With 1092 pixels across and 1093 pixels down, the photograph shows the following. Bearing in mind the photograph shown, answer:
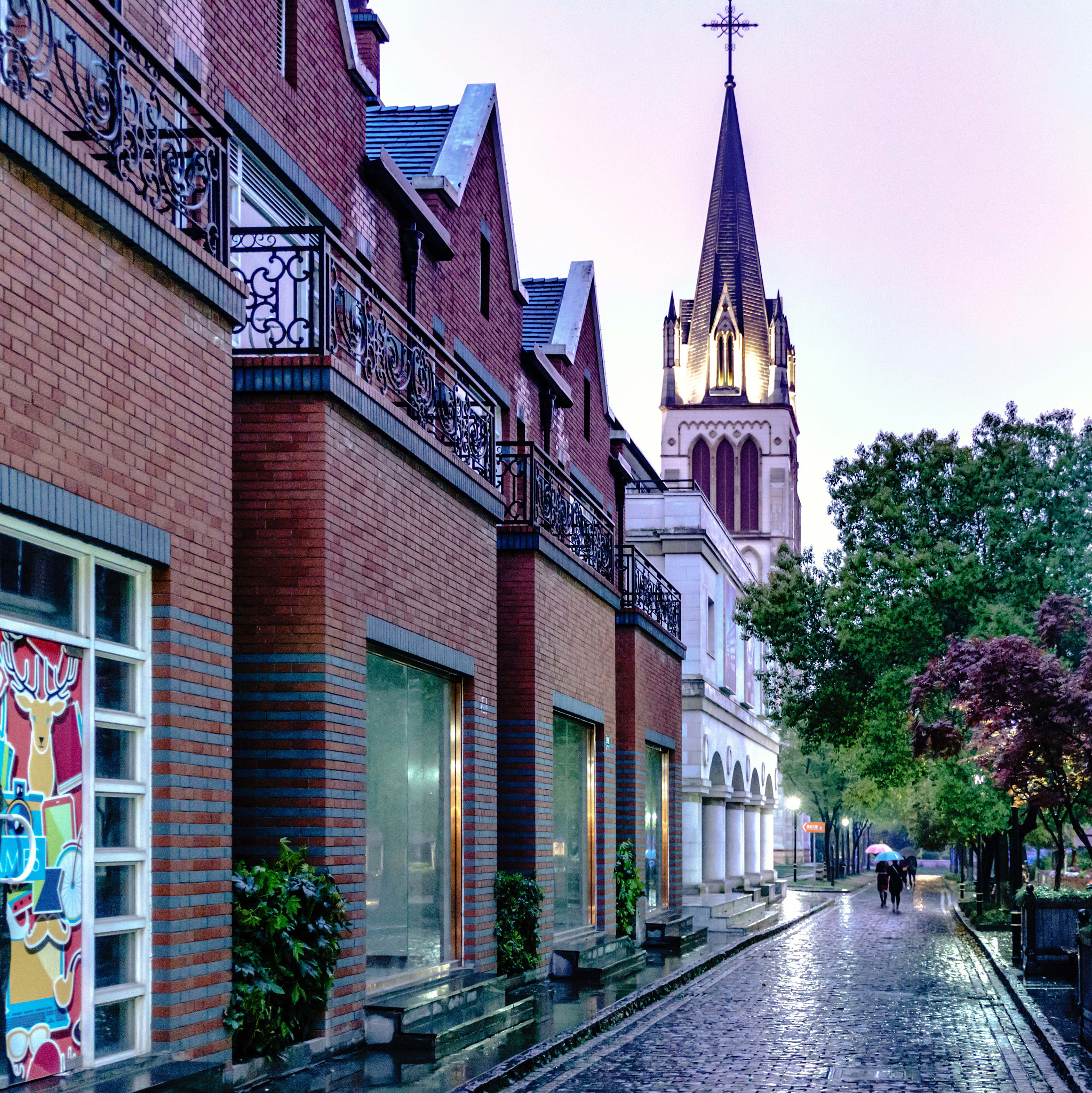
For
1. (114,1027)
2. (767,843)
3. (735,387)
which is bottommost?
(767,843)

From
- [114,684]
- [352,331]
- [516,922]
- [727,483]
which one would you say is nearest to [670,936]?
[516,922]

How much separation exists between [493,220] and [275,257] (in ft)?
33.8

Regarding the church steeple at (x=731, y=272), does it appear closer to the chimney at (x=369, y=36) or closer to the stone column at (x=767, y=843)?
the stone column at (x=767, y=843)

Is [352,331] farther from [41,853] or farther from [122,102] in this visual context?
[41,853]

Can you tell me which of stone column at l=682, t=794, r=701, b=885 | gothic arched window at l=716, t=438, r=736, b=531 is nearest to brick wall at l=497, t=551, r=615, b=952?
stone column at l=682, t=794, r=701, b=885

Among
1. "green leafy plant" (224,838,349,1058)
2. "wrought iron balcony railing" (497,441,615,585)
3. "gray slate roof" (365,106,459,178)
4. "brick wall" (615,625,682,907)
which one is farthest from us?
"brick wall" (615,625,682,907)

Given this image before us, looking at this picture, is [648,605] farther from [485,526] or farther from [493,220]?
[485,526]

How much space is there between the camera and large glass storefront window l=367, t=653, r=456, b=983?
13758 mm

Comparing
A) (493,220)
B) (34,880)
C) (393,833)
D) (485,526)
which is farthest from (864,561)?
(34,880)

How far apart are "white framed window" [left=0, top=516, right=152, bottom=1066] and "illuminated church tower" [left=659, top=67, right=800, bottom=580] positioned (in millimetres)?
93185

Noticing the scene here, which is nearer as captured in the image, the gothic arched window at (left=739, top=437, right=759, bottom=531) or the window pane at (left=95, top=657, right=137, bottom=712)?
the window pane at (left=95, top=657, right=137, bottom=712)

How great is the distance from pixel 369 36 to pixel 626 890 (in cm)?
1261

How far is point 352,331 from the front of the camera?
1325 centimetres

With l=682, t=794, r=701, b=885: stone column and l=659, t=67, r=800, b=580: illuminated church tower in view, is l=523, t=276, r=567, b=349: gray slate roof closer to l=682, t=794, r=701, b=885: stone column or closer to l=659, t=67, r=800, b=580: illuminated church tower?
l=682, t=794, r=701, b=885: stone column
